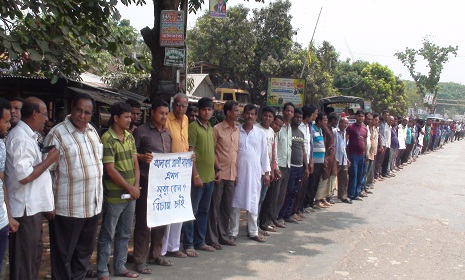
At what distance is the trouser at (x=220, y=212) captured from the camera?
21.6ft

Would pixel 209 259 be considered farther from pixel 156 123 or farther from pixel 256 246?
pixel 156 123

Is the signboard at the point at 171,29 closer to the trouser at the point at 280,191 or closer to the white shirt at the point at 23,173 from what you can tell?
the trouser at the point at 280,191

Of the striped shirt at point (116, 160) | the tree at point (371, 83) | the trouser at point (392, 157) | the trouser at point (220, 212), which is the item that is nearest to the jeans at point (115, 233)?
the striped shirt at point (116, 160)

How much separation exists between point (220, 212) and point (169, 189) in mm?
1215

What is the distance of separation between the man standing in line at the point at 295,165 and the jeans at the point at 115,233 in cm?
354

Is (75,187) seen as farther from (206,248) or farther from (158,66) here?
(158,66)

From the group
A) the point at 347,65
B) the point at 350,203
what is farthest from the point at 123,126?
the point at 347,65

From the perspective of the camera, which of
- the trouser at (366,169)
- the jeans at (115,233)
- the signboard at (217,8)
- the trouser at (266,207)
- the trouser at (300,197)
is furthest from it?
the trouser at (366,169)

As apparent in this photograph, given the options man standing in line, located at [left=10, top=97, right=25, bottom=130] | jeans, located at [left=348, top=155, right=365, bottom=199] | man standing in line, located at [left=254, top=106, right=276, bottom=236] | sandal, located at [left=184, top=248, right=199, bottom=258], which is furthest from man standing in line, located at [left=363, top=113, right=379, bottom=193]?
man standing in line, located at [left=10, top=97, right=25, bottom=130]

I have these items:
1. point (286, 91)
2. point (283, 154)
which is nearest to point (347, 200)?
→ point (283, 154)

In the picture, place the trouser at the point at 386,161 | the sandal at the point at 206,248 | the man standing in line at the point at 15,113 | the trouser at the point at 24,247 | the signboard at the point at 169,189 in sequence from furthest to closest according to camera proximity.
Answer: the trouser at the point at 386,161, the sandal at the point at 206,248, the signboard at the point at 169,189, the man standing in line at the point at 15,113, the trouser at the point at 24,247

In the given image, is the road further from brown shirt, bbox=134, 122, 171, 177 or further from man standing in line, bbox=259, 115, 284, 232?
brown shirt, bbox=134, 122, 171, 177

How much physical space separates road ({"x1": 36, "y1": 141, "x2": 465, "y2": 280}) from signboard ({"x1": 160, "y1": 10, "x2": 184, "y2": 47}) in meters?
2.98

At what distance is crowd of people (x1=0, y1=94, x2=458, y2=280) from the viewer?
4.34m
